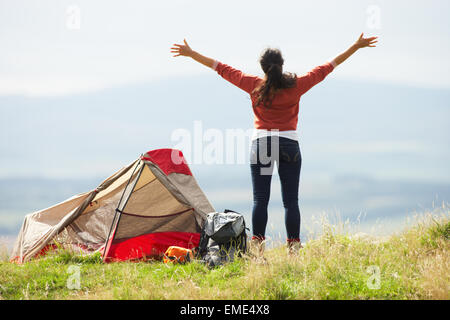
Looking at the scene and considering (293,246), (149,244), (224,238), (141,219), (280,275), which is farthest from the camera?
(141,219)

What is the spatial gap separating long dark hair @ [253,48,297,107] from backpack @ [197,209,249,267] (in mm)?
1494

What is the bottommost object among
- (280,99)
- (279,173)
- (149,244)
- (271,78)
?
(149,244)

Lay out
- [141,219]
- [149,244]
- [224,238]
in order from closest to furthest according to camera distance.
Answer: [224,238], [149,244], [141,219]

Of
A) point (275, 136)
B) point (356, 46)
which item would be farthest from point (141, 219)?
point (356, 46)

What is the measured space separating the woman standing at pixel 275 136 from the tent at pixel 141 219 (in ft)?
5.45

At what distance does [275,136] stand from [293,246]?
1.23m

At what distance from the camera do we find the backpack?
204 inches

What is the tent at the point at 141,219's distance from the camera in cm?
607

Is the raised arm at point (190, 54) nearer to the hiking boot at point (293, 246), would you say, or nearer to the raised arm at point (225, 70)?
the raised arm at point (225, 70)

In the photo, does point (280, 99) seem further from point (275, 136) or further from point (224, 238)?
point (224, 238)

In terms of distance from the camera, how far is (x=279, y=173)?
4859 millimetres

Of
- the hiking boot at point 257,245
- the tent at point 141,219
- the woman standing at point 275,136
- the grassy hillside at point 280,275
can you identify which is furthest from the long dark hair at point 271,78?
the tent at point 141,219

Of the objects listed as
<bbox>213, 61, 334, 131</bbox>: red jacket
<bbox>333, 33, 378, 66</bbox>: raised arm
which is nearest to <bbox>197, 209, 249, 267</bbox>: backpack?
<bbox>213, 61, 334, 131</bbox>: red jacket
